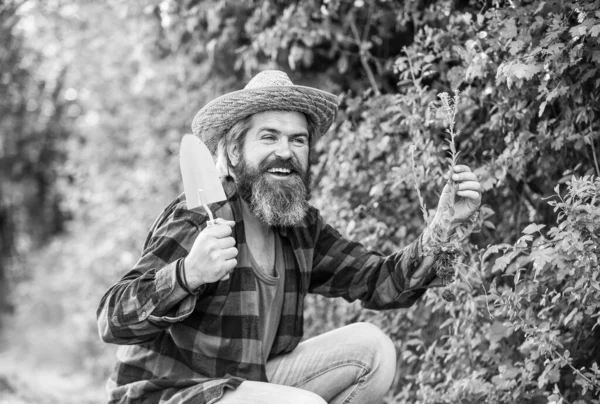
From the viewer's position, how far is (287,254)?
280 centimetres

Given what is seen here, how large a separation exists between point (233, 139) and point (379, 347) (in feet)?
3.05

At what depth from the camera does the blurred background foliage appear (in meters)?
2.59

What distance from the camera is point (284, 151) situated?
8.66 feet

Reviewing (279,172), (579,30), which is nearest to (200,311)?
(279,172)

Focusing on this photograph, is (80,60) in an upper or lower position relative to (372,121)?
upper

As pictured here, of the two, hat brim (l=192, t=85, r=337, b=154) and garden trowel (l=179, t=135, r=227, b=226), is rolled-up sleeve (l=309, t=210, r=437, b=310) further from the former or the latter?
garden trowel (l=179, t=135, r=227, b=226)

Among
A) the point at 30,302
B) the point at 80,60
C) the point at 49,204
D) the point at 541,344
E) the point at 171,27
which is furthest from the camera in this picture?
the point at 49,204

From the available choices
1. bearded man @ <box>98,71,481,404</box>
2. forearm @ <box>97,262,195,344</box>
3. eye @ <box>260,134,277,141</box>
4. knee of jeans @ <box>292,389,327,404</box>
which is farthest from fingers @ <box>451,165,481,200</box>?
forearm @ <box>97,262,195,344</box>

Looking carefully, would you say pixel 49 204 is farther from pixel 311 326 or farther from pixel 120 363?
pixel 120 363

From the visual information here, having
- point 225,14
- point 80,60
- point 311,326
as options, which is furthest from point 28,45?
point 311,326

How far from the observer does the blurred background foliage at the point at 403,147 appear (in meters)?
2.59

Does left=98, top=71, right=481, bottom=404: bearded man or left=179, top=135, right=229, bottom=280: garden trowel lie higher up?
left=179, top=135, right=229, bottom=280: garden trowel

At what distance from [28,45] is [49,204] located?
3.66 m

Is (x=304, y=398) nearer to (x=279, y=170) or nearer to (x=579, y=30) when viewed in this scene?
(x=279, y=170)
